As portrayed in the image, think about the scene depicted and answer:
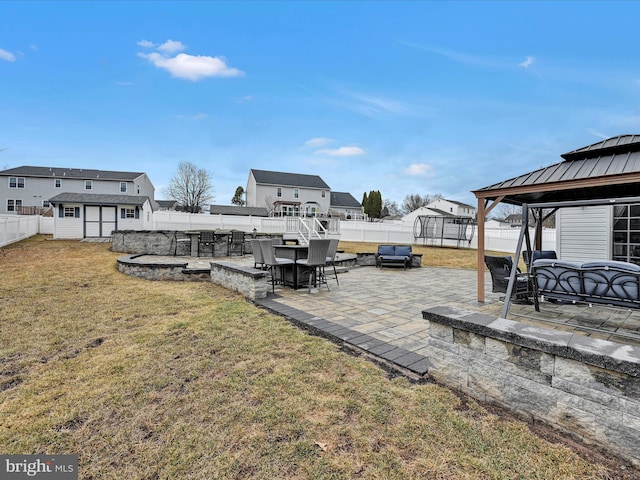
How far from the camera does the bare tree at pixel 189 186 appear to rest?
38.1m

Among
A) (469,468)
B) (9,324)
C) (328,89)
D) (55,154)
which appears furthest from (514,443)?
(55,154)

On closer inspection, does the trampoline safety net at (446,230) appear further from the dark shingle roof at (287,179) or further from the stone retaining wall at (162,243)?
the dark shingle roof at (287,179)

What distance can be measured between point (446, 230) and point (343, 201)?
77.4 ft

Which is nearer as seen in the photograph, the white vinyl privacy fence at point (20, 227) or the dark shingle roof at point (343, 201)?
the white vinyl privacy fence at point (20, 227)

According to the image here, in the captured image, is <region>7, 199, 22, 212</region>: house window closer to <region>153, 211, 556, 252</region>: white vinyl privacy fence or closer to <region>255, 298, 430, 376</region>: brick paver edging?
<region>153, 211, 556, 252</region>: white vinyl privacy fence

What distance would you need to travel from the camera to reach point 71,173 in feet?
107

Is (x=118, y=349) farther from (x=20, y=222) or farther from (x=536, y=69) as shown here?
(x=20, y=222)

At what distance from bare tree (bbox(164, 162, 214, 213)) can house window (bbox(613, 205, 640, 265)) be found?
38.7m

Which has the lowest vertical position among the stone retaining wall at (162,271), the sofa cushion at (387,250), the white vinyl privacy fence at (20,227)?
the stone retaining wall at (162,271)

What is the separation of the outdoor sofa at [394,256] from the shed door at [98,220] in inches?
677

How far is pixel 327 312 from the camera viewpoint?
4777 mm

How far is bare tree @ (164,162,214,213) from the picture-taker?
38094mm

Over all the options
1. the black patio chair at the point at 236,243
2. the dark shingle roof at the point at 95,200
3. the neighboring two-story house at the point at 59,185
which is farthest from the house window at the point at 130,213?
the black patio chair at the point at 236,243

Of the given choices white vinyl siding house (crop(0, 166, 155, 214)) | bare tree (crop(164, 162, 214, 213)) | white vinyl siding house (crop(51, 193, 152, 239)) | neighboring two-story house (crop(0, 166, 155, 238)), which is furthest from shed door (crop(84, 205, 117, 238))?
bare tree (crop(164, 162, 214, 213))
